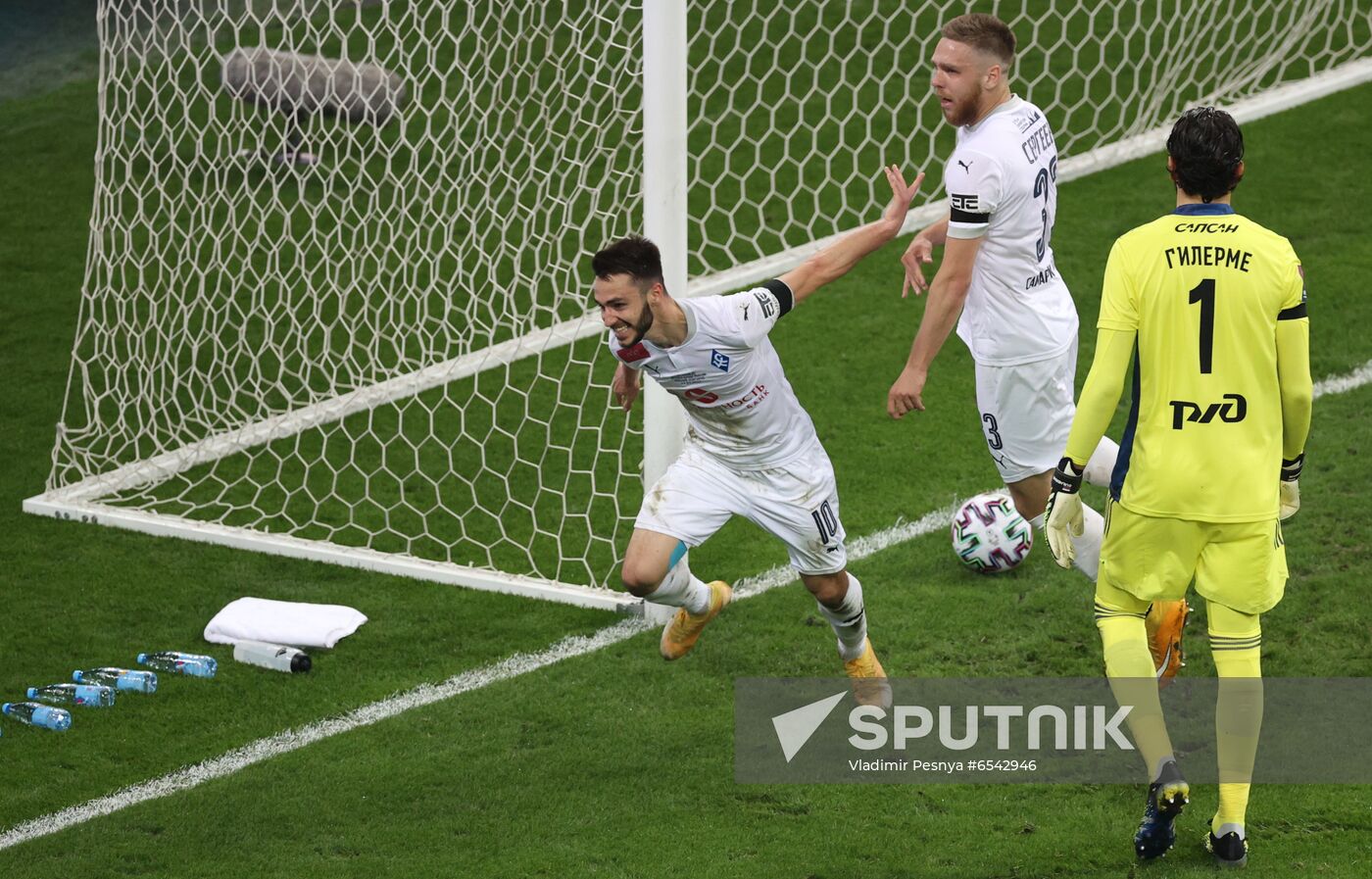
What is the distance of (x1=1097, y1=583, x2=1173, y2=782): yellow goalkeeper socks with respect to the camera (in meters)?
4.32

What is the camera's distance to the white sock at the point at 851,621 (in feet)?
17.3

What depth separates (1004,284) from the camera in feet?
17.3

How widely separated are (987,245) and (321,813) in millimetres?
2630

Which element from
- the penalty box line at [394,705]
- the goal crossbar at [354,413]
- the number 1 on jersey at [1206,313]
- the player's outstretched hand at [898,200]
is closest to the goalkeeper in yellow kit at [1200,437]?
the number 1 on jersey at [1206,313]

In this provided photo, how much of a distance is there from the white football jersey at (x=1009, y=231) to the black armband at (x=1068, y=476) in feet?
3.31

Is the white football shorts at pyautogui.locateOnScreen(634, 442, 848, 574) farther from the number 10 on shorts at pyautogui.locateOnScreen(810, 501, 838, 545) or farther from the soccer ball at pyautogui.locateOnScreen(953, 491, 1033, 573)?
the soccer ball at pyautogui.locateOnScreen(953, 491, 1033, 573)

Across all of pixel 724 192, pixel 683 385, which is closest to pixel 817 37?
pixel 724 192

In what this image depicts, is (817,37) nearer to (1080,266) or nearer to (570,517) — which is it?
(1080,266)

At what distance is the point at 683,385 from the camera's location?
5082 millimetres

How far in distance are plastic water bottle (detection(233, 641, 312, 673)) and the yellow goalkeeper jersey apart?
306 centimetres

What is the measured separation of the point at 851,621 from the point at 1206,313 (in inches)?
66.1

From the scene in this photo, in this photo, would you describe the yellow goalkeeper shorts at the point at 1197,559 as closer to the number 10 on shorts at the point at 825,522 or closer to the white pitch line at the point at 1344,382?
the number 10 on shorts at the point at 825,522

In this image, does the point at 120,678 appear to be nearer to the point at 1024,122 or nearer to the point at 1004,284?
the point at 1004,284

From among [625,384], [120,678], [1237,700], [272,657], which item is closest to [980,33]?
[625,384]
